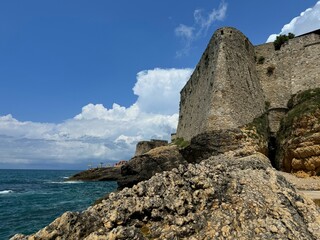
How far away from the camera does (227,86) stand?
27562 mm

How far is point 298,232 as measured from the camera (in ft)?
15.4

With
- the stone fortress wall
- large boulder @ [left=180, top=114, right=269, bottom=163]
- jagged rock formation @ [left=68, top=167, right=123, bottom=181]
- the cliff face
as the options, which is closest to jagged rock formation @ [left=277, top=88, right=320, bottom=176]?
the cliff face

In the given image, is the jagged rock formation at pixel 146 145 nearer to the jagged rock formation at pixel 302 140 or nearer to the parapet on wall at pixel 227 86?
the parapet on wall at pixel 227 86

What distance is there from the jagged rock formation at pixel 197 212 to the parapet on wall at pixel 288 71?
957 inches

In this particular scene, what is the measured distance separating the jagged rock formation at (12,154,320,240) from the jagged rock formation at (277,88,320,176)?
53.6 feet

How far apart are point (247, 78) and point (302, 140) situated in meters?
10.8

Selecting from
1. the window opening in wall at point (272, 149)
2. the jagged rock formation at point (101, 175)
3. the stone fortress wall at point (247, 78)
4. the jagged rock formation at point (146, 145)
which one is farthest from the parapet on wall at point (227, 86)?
the jagged rock formation at point (101, 175)

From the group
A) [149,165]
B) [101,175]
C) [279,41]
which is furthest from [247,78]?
[101,175]

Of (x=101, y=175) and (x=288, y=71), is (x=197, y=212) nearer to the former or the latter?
(x=288, y=71)

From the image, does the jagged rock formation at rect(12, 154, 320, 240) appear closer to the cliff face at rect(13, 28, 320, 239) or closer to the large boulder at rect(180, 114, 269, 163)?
the cliff face at rect(13, 28, 320, 239)

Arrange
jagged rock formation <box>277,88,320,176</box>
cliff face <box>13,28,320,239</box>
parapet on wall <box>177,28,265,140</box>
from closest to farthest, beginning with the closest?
1. cliff face <box>13,28,320,239</box>
2. jagged rock formation <box>277,88,320,176</box>
3. parapet on wall <box>177,28,265,140</box>

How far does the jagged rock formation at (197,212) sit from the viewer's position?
444 centimetres

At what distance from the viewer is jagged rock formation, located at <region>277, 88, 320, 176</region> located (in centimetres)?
2042

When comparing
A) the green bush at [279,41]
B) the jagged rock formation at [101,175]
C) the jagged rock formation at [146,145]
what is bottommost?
the jagged rock formation at [101,175]
